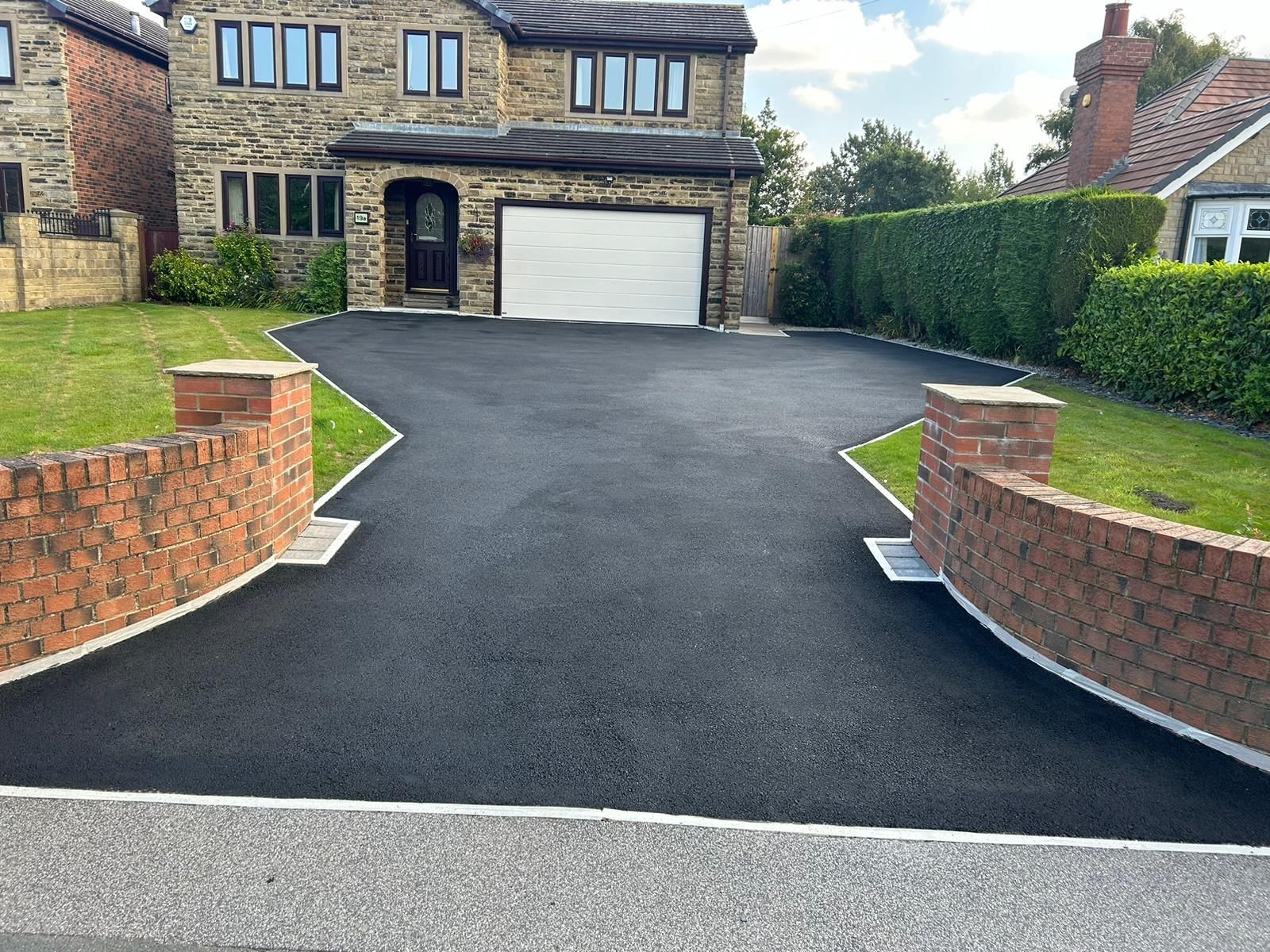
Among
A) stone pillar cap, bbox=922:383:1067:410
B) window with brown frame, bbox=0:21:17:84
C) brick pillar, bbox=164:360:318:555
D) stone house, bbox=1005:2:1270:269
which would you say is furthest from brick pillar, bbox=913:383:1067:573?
window with brown frame, bbox=0:21:17:84

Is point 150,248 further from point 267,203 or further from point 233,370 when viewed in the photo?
point 233,370

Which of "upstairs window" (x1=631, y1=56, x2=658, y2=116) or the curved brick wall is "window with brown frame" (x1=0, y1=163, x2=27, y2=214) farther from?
the curved brick wall

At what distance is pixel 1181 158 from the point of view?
18.5 m

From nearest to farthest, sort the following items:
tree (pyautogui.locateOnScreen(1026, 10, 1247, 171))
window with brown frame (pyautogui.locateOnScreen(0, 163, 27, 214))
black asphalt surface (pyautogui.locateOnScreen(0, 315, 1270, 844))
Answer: black asphalt surface (pyautogui.locateOnScreen(0, 315, 1270, 844))
window with brown frame (pyautogui.locateOnScreen(0, 163, 27, 214))
tree (pyautogui.locateOnScreen(1026, 10, 1247, 171))

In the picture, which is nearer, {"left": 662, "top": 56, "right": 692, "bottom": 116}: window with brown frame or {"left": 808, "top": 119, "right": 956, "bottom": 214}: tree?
{"left": 662, "top": 56, "right": 692, "bottom": 116}: window with brown frame

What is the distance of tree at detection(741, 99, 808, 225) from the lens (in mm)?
46031

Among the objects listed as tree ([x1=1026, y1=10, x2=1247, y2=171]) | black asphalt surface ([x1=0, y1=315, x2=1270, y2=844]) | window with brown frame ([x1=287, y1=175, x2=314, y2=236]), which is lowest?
black asphalt surface ([x1=0, y1=315, x2=1270, y2=844])

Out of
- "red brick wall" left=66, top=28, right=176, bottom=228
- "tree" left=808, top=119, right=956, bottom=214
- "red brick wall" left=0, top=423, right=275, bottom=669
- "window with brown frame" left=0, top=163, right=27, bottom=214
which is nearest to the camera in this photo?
"red brick wall" left=0, top=423, right=275, bottom=669

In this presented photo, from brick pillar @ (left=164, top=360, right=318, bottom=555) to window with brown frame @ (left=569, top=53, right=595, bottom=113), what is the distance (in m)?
18.2

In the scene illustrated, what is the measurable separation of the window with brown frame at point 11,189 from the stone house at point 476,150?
3904mm

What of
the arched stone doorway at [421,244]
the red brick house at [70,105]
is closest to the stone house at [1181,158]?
the arched stone doorway at [421,244]

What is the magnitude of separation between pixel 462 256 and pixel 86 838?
19018 mm

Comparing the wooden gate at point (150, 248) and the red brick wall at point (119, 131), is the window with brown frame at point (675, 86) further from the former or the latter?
the red brick wall at point (119, 131)

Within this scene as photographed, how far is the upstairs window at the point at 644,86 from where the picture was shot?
2231 cm
